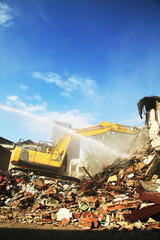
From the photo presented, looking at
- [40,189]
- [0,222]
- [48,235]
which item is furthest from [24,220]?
[40,189]

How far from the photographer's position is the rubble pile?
5.43m

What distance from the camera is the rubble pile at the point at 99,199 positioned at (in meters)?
5.43

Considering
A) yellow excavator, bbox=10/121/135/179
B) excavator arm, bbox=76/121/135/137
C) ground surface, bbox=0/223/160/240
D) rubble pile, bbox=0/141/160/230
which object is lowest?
ground surface, bbox=0/223/160/240

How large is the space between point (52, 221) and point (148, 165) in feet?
19.8

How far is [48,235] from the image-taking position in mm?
4496

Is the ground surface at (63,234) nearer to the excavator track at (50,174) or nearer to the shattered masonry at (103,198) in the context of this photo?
the shattered masonry at (103,198)

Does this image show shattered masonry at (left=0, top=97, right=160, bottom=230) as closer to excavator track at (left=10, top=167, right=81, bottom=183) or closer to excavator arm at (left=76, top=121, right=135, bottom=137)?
excavator track at (left=10, top=167, right=81, bottom=183)

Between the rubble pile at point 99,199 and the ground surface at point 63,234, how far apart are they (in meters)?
0.35

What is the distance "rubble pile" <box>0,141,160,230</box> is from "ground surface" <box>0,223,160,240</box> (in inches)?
13.9

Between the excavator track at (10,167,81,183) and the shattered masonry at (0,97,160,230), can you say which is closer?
the shattered masonry at (0,97,160,230)

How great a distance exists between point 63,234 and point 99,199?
3085mm

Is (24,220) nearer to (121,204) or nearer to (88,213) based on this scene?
(88,213)

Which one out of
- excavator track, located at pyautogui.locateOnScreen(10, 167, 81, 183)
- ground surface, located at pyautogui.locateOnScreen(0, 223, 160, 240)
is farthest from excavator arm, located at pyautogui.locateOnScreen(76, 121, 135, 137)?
ground surface, located at pyautogui.locateOnScreen(0, 223, 160, 240)

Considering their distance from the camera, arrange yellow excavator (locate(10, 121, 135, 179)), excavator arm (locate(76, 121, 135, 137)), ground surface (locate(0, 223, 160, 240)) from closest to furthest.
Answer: ground surface (locate(0, 223, 160, 240))
yellow excavator (locate(10, 121, 135, 179))
excavator arm (locate(76, 121, 135, 137))
